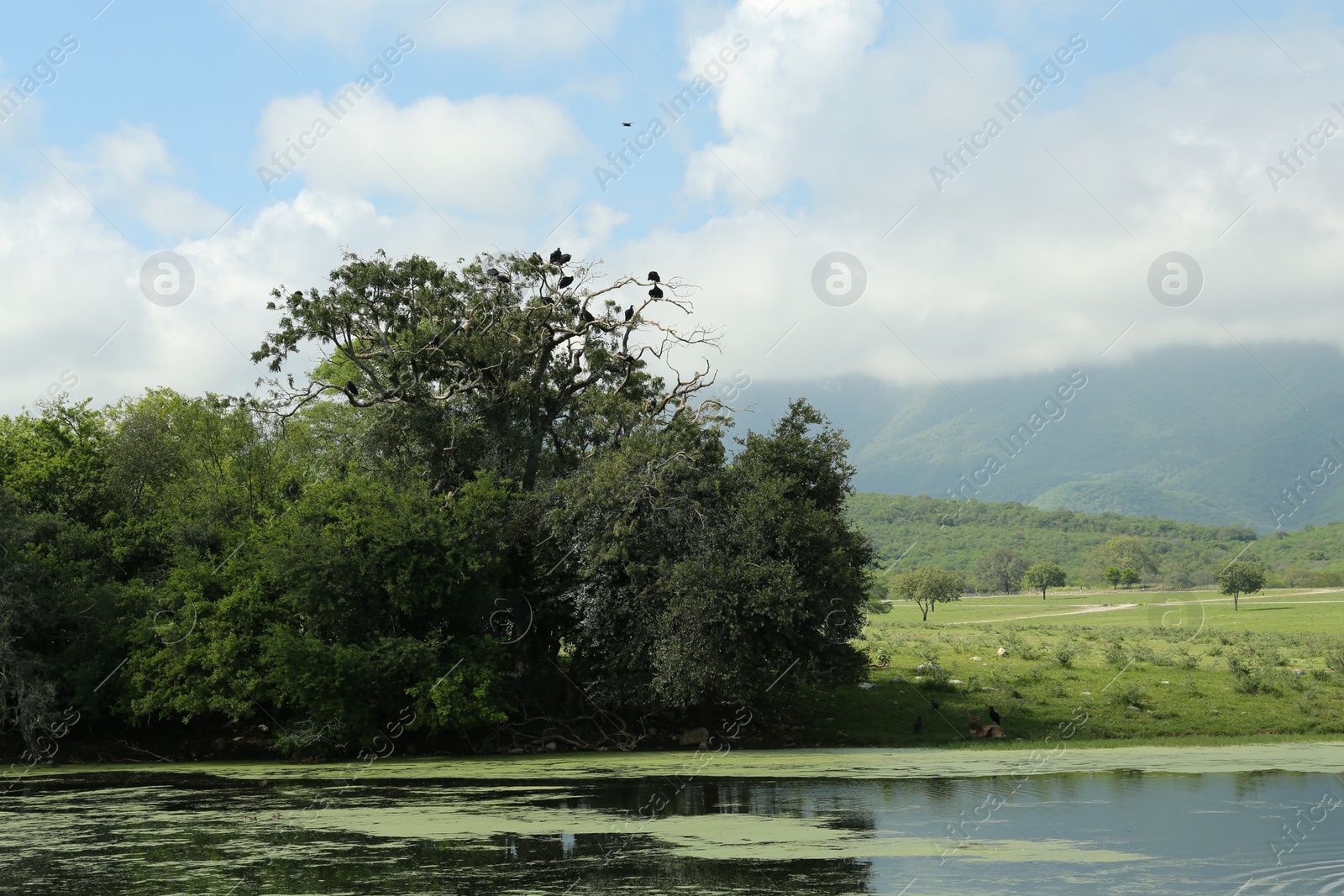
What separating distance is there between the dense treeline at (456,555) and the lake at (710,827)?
303cm

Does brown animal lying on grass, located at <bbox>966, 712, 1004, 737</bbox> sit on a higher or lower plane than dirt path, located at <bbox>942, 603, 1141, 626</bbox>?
lower

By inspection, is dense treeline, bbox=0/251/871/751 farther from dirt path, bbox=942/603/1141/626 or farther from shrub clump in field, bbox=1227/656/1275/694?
dirt path, bbox=942/603/1141/626

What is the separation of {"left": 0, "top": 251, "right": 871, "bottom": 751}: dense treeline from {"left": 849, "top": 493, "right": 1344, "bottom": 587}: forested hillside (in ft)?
345

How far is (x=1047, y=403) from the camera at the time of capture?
3528 centimetres

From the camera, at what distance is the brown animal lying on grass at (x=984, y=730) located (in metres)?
32.2

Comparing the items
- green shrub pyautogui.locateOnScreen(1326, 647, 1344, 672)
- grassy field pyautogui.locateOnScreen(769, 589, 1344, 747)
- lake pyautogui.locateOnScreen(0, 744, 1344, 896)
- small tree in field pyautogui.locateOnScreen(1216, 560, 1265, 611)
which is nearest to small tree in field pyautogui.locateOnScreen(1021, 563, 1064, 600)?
small tree in field pyautogui.locateOnScreen(1216, 560, 1265, 611)

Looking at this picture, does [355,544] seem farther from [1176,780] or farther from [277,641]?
[1176,780]

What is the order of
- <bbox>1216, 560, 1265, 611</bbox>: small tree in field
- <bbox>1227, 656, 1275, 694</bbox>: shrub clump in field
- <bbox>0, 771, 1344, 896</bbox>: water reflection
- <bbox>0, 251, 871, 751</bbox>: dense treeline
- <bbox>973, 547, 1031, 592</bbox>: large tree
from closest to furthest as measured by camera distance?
<bbox>0, 771, 1344, 896</bbox>: water reflection < <bbox>0, 251, 871, 751</bbox>: dense treeline < <bbox>1227, 656, 1275, 694</bbox>: shrub clump in field < <bbox>1216, 560, 1265, 611</bbox>: small tree in field < <bbox>973, 547, 1031, 592</bbox>: large tree

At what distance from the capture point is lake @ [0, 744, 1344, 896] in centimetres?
1428

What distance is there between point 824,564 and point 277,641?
585 inches

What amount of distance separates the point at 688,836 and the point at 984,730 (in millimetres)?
17444

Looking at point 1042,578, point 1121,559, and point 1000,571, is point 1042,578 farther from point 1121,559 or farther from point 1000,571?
point 1121,559

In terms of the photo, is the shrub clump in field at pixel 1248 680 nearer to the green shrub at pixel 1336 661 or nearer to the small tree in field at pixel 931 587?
the green shrub at pixel 1336 661

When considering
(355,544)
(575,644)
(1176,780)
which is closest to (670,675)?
(575,644)
